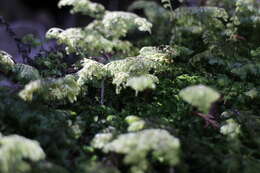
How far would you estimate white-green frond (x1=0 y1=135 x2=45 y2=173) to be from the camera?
6.71 ft

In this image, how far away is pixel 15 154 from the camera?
6.79 feet

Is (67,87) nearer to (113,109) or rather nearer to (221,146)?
(113,109)

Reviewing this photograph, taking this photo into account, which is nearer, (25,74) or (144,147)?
(144,147)

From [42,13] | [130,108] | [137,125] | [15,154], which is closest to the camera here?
[15,154]

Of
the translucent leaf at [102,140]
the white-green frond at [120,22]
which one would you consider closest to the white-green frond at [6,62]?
the white-green frond at [120,22]

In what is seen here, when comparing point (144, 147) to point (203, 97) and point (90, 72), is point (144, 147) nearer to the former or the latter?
point (203, 97)

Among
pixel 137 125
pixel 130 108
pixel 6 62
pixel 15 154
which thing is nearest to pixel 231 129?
pixel 137 125

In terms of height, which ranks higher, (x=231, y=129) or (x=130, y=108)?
(x=130, y=108)

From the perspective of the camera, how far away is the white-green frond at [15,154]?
80.5 inches

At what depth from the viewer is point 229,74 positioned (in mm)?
4129

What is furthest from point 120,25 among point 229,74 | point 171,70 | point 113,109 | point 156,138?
point 156,138

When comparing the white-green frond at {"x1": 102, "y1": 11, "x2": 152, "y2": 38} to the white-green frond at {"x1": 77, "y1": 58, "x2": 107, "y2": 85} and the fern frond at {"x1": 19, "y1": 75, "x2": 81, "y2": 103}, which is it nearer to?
the white-green frond at {"x1": 77, "y1": 58, "x2": 107, "y2": 85}

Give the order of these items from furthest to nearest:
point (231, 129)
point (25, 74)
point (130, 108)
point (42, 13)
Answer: point (42, 13) → point (130, 108) → point (25, 74) → point (231, 129)

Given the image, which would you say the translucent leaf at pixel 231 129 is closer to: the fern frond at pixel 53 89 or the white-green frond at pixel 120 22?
the fern frond at pixel 53 89
